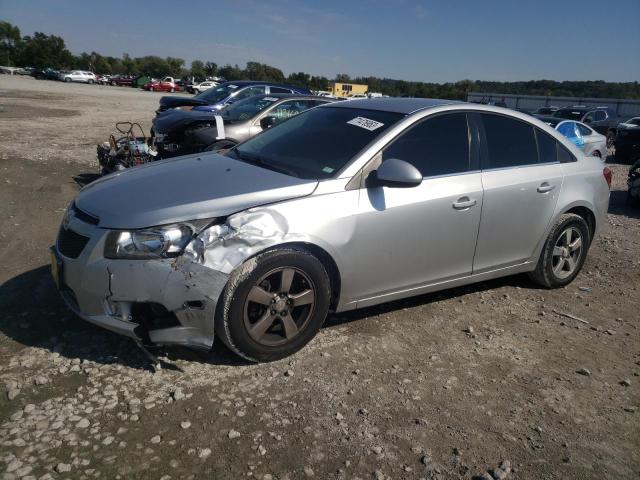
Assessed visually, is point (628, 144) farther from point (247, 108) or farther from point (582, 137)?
point (247, 108)

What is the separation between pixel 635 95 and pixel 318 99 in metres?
56.6

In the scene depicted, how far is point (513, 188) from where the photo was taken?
4254 millimetres

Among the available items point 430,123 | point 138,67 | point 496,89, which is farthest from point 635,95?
point 138,67

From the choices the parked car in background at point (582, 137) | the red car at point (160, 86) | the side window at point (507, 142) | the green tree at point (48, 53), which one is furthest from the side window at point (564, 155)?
the green tree at point (48, 53)

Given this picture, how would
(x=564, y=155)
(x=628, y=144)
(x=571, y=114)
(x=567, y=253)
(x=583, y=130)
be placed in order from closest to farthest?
(x=564, y=155), (x=567, y=253), (x=583, y=130), (x=628, y=144), (x=571, y=114)

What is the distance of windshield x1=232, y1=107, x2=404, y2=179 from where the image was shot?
3.70 metres

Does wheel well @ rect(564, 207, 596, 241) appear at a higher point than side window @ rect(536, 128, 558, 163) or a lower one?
lower

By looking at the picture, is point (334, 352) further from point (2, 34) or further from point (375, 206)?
point (2, 34)

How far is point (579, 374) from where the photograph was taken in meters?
3.52

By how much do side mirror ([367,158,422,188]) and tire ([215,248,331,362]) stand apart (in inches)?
28.1

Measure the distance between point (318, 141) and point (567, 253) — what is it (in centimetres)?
266

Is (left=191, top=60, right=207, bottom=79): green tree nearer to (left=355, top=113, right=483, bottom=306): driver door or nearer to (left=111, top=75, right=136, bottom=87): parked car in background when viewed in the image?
(left=111, top=75, right=136, bottom=87): parked car in background

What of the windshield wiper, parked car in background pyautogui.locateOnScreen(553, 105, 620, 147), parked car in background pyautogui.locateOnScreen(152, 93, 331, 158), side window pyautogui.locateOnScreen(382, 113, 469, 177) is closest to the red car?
parked car in background pyautogui.locateOnScreen(553, 105, 620, 147)

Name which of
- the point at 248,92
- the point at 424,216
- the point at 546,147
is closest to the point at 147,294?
the point at 424,216
